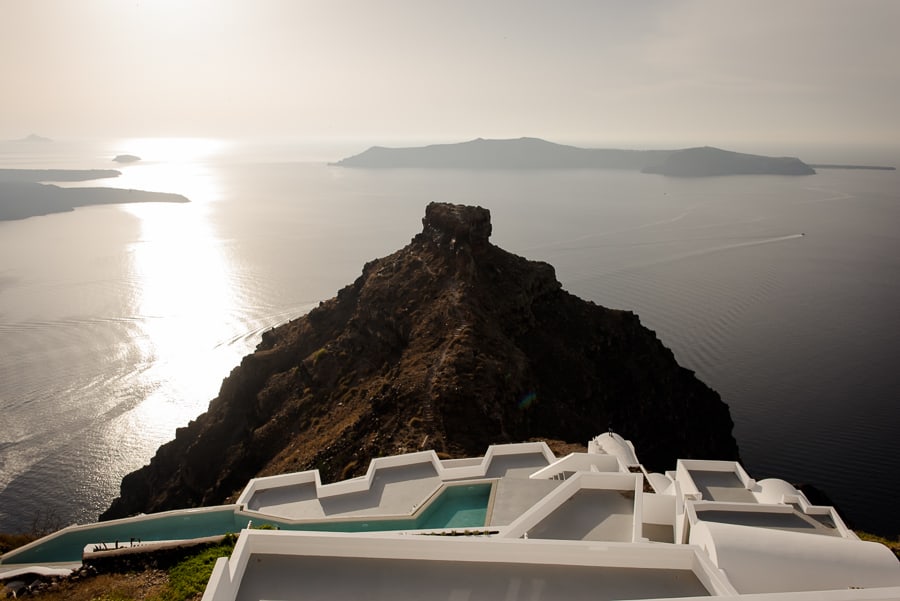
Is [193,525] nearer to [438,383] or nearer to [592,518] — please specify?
[438,383]

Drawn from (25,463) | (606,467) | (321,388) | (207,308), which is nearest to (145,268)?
(207,308)

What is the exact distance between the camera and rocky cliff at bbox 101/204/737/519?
92.6ft

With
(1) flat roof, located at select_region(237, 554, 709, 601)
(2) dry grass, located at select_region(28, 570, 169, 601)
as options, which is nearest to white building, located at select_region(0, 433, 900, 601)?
(1) flat roof, located at select_region(237, 554, 709, 601)

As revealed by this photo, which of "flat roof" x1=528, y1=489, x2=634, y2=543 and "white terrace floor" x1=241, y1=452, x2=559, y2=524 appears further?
"white terrace floor" x1=241, y1=452, x2=559, y2=524

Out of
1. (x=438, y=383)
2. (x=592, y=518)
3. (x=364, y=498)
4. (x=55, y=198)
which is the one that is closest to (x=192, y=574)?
(x=364, y=498)

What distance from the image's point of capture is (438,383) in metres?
28.8

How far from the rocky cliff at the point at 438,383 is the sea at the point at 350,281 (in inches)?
234

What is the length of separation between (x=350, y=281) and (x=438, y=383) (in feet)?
223

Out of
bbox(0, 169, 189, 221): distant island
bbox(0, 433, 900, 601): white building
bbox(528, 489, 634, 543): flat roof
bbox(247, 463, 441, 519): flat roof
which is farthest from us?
bbox(0, 169, 189, 221): distant island

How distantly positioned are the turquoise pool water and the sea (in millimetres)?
25123

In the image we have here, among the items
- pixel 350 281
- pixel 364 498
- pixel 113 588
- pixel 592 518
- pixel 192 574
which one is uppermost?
pixel 592 518

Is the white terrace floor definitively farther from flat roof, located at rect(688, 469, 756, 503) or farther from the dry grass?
flat roof, located at rect(688, 469, 756, 503)

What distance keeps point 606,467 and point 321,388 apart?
20.5 metres

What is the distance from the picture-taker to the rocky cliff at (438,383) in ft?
92.6
